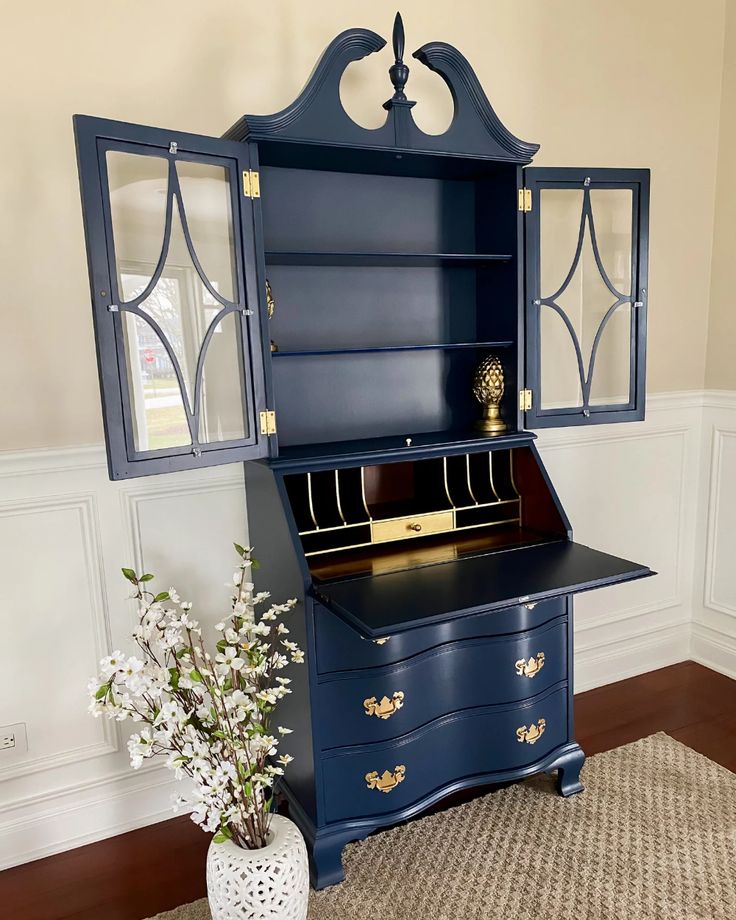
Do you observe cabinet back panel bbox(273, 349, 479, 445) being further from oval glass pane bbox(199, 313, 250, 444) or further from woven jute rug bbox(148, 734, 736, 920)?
woven jute rug bbox(148, 734, 736, 920)

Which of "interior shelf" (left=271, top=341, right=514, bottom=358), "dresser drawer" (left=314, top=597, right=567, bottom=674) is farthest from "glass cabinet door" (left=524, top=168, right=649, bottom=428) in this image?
"dresser drawer" (left=314, top=597, right=567, bottom=674)

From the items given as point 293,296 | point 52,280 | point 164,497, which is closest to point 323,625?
point 164,497

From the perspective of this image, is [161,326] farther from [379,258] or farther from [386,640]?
[386,640]

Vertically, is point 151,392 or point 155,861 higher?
point 151,392

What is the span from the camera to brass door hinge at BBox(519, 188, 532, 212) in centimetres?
202

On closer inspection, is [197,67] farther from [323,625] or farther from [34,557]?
[323,625]

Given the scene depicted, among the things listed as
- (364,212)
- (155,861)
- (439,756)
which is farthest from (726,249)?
(155,861)

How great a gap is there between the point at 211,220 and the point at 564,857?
180 cm

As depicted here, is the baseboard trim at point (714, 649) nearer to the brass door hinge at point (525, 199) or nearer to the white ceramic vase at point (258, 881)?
the brass door hinge at point (525, 199)

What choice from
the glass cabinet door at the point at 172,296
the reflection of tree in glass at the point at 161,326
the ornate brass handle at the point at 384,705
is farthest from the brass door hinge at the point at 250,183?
the ornate brass handle at the point at 384,705

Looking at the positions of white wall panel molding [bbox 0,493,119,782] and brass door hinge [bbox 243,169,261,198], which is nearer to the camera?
brass door hinge [bbox 243,169,261,198]

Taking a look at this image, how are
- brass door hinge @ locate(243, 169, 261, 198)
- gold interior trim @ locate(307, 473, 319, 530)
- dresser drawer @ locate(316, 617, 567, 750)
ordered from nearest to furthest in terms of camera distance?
brass door hinge @ locate(243, 169, 261, 198) < dresser drawer @ locate(316, 617, 567, 750) < gold interior trim @ locate(307, 473, 319, 530)

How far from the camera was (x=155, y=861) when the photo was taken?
78.2 inches

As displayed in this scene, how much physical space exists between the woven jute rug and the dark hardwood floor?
11 cm
